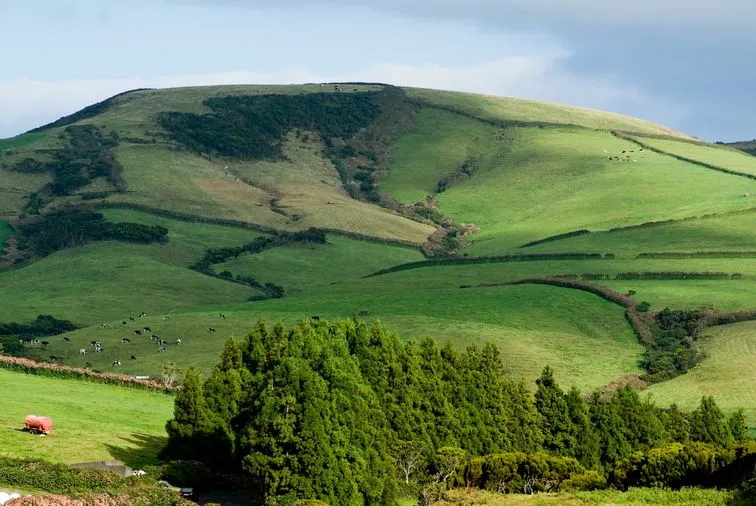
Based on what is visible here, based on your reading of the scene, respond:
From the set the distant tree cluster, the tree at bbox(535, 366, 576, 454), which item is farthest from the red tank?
the tree at bbox(535, 366, 576, 454)

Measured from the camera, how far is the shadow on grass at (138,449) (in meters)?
81.9

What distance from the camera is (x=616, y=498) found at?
235 feet

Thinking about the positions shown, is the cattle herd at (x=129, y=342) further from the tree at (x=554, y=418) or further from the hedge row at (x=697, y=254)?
the hedge row at (x=697, y=254)

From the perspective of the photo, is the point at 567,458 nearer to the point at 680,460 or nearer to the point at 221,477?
the point at 680,460

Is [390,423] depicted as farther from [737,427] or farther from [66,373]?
[66,373]

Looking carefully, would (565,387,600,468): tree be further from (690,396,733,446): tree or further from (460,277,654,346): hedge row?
(460,277,654,346): hedge row

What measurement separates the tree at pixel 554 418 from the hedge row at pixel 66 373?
3162cm

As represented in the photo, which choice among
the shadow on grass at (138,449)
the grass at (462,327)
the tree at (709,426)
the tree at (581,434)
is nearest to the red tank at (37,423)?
the shadow on grass at (138,449)

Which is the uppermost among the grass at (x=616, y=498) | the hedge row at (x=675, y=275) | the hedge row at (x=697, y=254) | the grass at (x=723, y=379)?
the hedge row at (x=697, y=254)

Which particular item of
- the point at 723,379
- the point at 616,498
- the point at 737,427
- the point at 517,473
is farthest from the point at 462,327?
the point at 616,498

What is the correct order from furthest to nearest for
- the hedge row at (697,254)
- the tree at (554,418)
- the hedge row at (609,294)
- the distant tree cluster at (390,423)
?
the hedge row at (697,254) < the hedge row at (609,294) < the tree at (554,418) < the distant tree cluster at (390,423)

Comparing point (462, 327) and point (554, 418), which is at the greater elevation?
point (462, 327)

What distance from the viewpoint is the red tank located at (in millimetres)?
80688

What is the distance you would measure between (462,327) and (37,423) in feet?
233
